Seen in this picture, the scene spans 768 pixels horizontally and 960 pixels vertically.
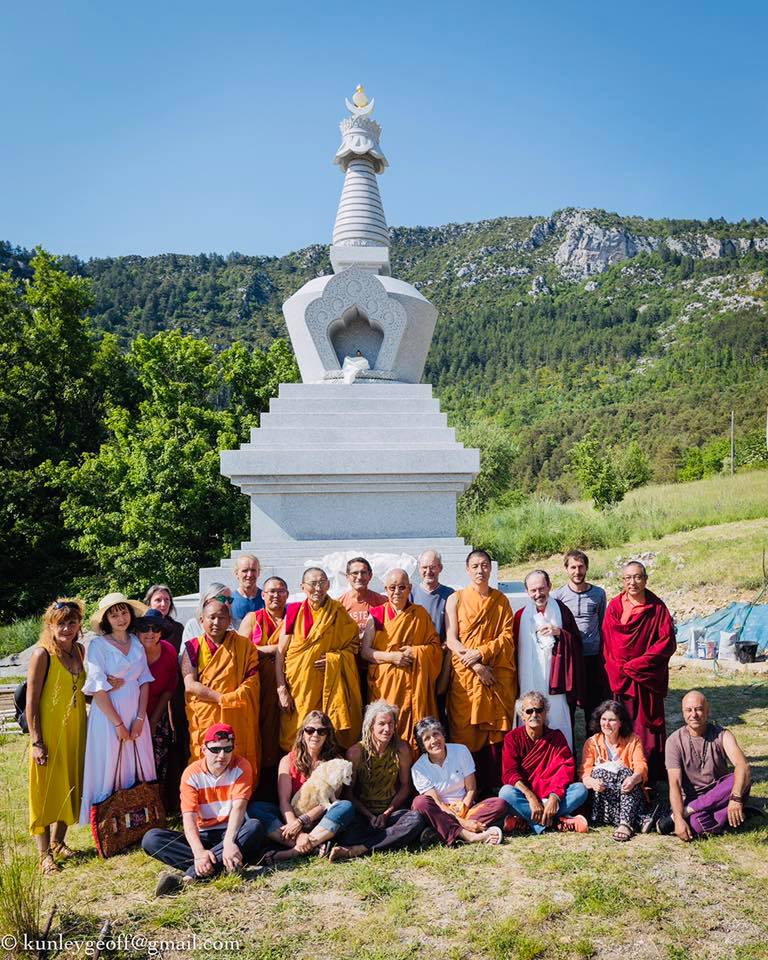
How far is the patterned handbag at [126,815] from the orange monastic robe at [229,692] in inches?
14.1

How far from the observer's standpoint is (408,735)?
5.04m

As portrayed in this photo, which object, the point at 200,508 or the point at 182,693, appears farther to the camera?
the point at 200,508

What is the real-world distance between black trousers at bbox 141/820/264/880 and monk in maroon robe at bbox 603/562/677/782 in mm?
2775

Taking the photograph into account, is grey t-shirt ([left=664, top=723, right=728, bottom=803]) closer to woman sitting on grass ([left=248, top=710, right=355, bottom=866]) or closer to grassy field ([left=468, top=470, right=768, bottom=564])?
woman sitting on grass ([left=248, top=710, right=355, bottom=866])

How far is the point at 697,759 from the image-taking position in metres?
4.64

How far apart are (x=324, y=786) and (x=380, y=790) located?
15.3 inches

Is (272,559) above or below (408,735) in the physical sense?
above

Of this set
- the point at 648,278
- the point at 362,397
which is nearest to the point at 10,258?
the point at 362,397

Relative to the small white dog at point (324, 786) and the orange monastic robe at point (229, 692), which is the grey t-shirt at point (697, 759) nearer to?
the small white dog at point (324, 786)

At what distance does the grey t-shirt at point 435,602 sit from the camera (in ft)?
18.3

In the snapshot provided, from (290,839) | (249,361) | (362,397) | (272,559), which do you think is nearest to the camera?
(290,839)

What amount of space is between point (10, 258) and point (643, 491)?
47661 mm

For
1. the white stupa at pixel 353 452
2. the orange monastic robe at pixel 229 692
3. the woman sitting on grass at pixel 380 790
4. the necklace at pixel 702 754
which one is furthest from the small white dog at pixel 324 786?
the white stupa at pixel 353 452

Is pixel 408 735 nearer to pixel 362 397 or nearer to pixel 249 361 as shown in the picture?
pixel 362 397
